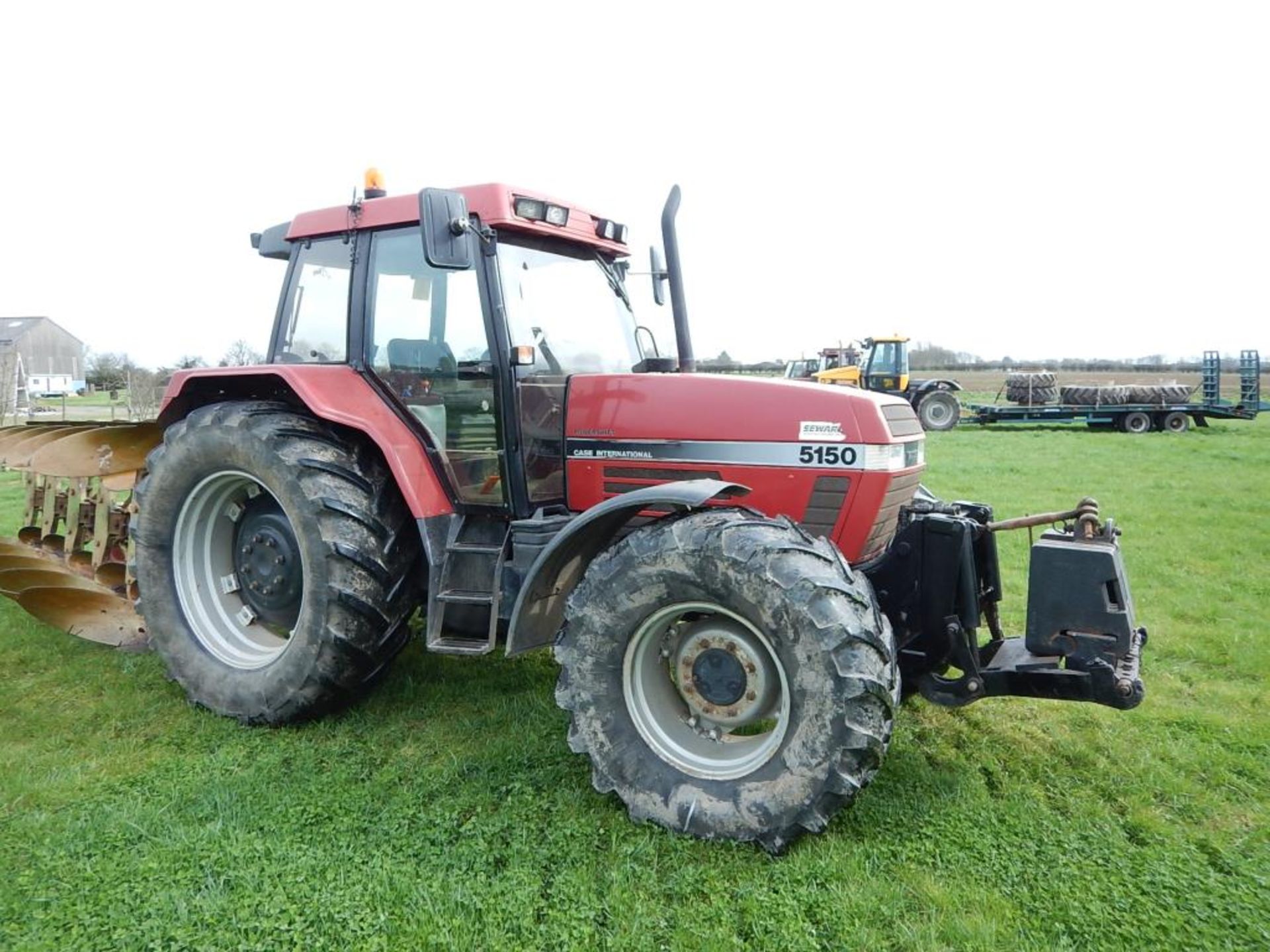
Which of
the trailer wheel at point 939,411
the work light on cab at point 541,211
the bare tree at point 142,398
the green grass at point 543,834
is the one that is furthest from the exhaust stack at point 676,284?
the trailer wheel at point 939,411

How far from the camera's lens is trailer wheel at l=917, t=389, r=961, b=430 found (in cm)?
2364

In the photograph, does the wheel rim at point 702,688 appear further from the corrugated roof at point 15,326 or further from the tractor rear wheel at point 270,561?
the corrugated roof at point 15,326

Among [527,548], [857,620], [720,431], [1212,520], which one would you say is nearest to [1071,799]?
[857,620]

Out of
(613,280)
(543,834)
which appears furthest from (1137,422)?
(543,834)

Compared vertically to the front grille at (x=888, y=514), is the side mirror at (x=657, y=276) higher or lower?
higher

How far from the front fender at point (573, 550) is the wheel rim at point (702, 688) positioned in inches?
16.1

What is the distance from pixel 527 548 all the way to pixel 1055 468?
12.4 m

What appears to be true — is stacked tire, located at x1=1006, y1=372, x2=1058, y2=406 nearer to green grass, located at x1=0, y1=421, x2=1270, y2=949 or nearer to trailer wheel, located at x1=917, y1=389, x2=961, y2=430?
trailer wheel, located at x1=917, y1=389, x2=961, y2=430

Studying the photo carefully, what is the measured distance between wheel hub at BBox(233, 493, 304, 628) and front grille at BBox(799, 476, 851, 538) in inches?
96.8

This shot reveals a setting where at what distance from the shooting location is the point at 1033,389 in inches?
957

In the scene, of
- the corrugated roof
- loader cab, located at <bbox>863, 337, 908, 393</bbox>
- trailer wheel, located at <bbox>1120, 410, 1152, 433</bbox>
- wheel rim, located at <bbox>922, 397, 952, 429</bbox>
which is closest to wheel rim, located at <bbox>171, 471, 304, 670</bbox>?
loader cab, located at <bbox>863, 337, 908, 393</bbox>

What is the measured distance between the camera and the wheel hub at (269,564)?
4.38 m

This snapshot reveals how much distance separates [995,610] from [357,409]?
121 inches

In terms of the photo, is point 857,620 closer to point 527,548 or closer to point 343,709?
point 527,548
